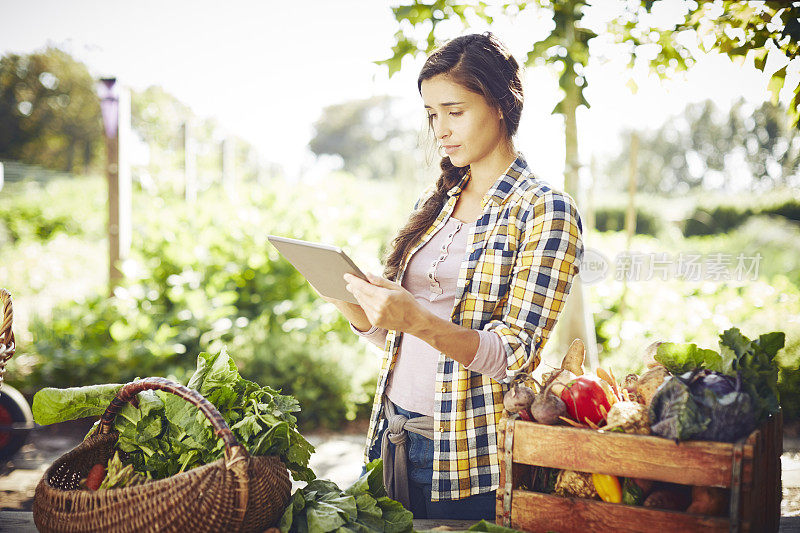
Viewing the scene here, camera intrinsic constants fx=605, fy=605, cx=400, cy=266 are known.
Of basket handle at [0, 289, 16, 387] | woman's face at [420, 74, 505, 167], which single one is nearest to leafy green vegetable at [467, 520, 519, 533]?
woman's face at [420, 74, 505, 167]

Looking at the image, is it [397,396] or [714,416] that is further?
[397,396]

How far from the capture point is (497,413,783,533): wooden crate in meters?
1.07

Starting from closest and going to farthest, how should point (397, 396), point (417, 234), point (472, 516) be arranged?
point (472, 516), point (397, 396), point (417, 234)

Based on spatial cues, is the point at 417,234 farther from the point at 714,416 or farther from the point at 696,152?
the point at 696,152

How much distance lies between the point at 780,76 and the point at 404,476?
158cm

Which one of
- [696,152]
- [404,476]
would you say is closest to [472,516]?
[404,476]

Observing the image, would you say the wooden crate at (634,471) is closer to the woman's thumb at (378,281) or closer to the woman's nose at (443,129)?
the woman's thumb at (378,281)

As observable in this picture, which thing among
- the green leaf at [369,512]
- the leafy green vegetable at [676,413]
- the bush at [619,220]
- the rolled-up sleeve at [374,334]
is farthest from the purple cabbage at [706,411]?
the bush at [619,220]

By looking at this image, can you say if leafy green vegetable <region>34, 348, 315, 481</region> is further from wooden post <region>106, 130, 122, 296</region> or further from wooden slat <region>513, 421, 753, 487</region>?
wooden post <region>106, 130, 122, 296</region>

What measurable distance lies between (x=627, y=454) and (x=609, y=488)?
10cm

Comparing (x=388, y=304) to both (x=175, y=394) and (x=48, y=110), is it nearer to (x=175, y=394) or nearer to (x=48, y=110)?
(x=175, y=394)

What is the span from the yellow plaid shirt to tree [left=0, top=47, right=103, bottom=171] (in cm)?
2774

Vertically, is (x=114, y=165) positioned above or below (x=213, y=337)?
above

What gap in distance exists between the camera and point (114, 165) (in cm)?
512
